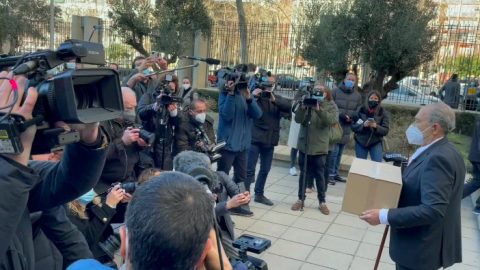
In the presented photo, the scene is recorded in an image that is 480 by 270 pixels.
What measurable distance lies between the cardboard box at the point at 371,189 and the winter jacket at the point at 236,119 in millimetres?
2750

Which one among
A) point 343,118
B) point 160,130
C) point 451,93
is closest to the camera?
point 160,130

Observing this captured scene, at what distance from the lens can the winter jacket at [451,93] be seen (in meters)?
11.1

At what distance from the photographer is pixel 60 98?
4.91 feet

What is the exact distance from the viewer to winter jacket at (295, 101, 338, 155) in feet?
20.7

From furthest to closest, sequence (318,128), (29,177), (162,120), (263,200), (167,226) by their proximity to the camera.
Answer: (263,200), (318,128), (162,120), (29,177), (167,226)

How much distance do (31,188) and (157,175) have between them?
23.7 inches

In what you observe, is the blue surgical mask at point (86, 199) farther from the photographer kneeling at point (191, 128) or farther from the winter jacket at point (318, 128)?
the winter jacket at point (318, 128)

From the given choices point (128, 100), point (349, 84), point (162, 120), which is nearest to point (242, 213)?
point (162, 120)

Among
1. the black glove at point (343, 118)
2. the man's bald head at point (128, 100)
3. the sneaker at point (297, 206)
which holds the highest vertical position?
the man's bald head at point (128, 100)

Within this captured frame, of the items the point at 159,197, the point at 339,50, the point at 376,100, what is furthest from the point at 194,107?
the point at 339,50

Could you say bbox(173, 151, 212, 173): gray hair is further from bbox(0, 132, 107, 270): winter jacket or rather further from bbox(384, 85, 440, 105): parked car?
bbox(384, 85, 440, 105): parked car

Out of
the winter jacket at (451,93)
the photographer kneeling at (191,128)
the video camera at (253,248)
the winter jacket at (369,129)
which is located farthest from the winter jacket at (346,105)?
the video camera at (253,248)

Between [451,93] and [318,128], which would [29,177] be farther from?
[451,93]

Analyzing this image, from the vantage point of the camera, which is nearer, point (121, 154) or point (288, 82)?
point (121, 154)
